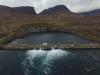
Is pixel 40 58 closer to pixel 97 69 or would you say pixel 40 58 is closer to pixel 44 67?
pixel 44 67

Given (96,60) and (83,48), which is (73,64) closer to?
(96,60)

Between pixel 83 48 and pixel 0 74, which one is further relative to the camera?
pixel 83 48

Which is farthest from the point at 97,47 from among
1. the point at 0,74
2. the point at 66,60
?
the point at 0,74

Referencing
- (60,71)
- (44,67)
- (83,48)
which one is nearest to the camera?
(60,71)

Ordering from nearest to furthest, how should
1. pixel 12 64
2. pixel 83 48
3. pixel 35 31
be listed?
pixel 12 64 → pixel 83 48 → pixel 35 31

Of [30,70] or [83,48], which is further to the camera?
[83,48]

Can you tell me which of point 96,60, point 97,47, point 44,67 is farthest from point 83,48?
point 44,67
